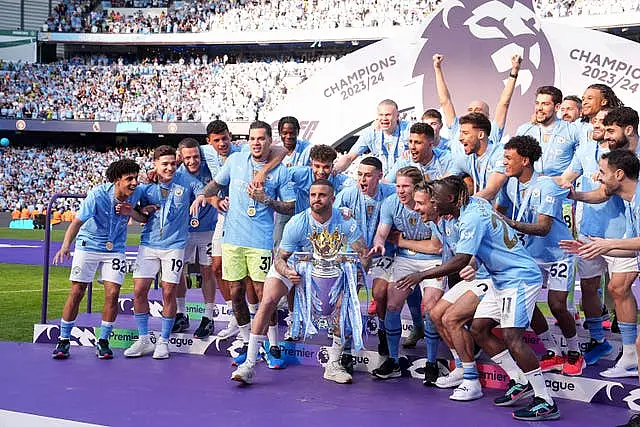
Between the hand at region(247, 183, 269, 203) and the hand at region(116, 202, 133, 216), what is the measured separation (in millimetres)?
1287

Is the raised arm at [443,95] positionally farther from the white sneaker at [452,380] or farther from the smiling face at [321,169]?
the white sneaker at [452,380]

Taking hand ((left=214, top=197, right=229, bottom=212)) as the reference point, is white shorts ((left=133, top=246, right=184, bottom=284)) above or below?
below

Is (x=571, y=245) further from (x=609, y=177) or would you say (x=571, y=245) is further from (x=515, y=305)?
(x=609, y=177)

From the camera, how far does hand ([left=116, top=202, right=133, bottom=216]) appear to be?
762cm

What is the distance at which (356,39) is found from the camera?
1491 inches

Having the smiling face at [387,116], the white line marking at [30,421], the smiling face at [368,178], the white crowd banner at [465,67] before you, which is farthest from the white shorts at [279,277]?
the white crowd banner at [465,67]

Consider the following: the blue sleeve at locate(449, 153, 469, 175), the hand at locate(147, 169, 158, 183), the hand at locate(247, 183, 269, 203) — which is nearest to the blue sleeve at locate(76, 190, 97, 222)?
the hand at locate(147, 169, 158, 183)

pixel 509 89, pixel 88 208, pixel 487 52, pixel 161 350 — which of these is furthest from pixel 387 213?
pixel 487 52

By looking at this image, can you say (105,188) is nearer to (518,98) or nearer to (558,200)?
(558,200)

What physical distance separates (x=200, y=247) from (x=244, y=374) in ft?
7.75

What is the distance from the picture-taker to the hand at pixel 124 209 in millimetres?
7617

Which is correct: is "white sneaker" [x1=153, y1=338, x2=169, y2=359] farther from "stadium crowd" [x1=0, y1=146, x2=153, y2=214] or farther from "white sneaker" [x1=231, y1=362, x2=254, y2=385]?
"stadium crowd" [x1=0, y1=146, x2=153, y2=214]

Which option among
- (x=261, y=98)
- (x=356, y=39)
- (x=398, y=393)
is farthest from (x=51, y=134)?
(x=398, y=393)

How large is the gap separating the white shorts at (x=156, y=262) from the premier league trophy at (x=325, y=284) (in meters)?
1.56
